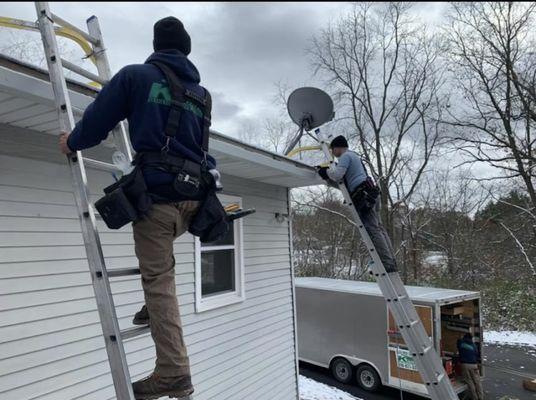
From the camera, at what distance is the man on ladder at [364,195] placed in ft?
15.0

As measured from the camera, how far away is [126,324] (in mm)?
3971

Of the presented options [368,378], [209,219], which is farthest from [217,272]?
[368,378]

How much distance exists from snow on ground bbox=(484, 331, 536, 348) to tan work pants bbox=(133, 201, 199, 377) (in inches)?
551

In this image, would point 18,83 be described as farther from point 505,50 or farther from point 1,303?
point 505,50

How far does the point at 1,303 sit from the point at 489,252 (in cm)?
1961

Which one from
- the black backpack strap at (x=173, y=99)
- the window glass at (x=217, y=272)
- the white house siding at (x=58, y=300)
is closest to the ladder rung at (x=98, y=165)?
the black backpack strap at (x=173, y=99)

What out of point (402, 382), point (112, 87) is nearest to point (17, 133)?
point (112, 87)

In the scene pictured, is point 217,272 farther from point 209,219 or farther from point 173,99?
point 173,99

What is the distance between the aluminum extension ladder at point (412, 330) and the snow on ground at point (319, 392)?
5.37 metres

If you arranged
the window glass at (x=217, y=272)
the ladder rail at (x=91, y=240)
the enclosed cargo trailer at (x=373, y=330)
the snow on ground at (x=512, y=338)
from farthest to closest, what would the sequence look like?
the snow on ground at (x=512, y=338) < the enclosed cargo trailer at (x=373, y=330) < the window glass at (x=217, y=272) < the ladder rail at (x=91, y=240)

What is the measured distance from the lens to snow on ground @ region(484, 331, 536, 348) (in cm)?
1297

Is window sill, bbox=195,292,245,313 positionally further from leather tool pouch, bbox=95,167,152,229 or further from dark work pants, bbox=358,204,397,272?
leather tool pouch, bbox=95,167,152,229

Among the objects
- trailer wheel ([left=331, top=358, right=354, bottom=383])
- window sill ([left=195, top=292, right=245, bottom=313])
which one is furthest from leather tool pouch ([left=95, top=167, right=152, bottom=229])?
trailer wheel ([left=331, top=358, right=354, bottom=383])

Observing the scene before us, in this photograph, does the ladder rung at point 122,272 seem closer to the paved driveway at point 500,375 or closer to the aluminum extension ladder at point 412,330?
the aluminum extension ladder at point 412,330
